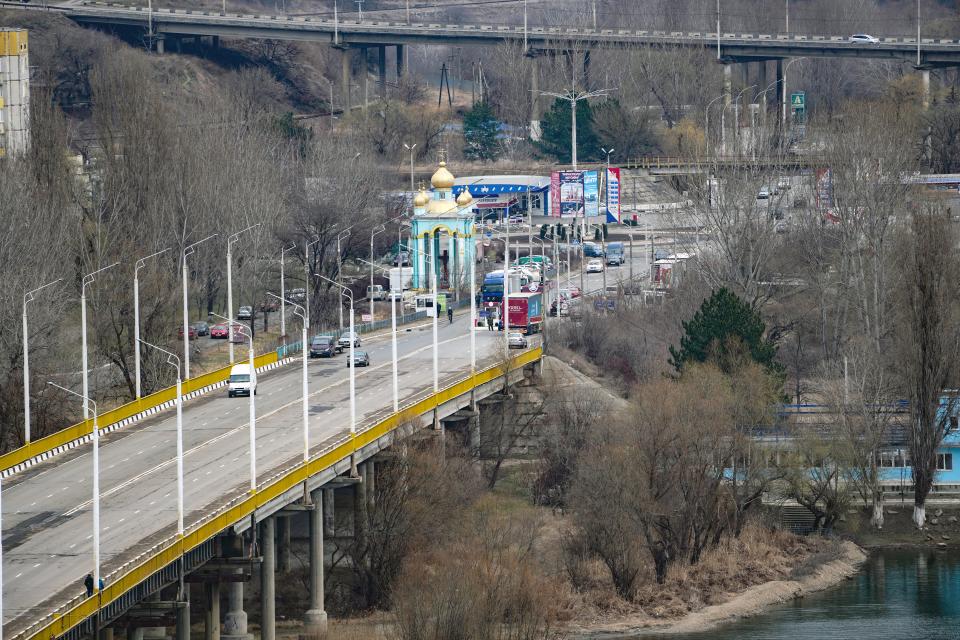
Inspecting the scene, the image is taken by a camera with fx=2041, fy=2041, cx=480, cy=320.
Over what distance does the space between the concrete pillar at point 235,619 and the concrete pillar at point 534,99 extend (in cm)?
11863

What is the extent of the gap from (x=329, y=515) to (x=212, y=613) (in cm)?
1362

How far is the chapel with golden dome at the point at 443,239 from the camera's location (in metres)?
114

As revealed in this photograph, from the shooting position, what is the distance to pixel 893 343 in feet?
284

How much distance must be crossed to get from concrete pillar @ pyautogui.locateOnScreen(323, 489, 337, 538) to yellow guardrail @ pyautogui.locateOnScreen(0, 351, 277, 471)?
294 inches

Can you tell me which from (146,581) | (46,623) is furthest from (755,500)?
(46,623)

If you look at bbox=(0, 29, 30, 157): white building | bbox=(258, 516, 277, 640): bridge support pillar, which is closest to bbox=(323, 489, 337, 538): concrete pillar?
bbox=(258, 516, 277, 640): bridge support pillar

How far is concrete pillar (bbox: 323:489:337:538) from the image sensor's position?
67125 mm

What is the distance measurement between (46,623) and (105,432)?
24575 mm

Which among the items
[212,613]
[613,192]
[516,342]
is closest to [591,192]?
[613,192]

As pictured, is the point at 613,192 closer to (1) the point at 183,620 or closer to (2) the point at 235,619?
(2) the point at 235,619

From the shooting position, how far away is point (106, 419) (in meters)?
68.2

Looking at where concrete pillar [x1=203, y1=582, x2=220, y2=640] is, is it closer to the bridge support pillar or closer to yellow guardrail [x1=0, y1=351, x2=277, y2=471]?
the bridge support pillar

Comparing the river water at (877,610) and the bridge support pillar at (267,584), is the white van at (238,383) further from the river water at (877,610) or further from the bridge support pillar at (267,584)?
the river water at (877,610)

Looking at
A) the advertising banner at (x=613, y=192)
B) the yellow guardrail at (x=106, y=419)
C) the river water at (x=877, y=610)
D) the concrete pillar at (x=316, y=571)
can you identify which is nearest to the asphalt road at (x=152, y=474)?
the yellow guardrail at (x=106, y=419)
